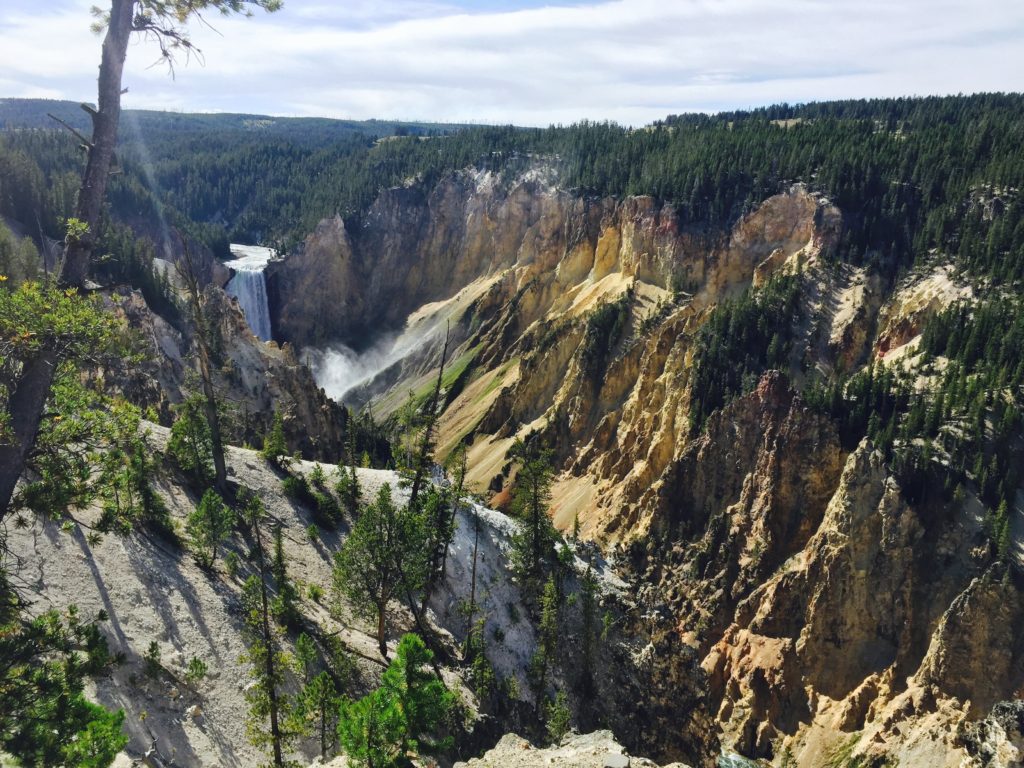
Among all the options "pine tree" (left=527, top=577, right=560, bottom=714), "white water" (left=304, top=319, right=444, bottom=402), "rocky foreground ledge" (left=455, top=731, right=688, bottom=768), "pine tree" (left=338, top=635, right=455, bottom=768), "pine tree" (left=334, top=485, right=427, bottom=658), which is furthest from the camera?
"white water" (left=304, top=319, right=444, bottom=402)

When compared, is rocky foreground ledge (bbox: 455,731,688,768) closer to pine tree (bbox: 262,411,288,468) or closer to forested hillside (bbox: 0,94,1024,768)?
forested hillside (bbox: 0,94,1024,768)

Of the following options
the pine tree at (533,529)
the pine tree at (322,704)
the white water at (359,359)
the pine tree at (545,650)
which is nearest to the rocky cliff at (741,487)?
the white water at (359,359)

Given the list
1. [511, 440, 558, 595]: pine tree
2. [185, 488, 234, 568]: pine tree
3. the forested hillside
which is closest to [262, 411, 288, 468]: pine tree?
the forested hillside

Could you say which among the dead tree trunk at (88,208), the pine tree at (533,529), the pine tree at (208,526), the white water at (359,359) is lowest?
the white water at (359,359)

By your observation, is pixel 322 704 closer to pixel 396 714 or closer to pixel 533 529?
pixel 396 714

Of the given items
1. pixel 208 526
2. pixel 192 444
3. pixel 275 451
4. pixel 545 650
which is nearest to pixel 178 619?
pixel 208 526

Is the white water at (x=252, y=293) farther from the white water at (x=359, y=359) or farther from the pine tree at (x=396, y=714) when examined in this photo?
the pine tree at (x=396, y=714)

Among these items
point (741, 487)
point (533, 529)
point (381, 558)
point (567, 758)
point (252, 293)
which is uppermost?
point (381, 558)

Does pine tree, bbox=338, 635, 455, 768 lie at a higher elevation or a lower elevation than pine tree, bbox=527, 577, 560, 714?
higher

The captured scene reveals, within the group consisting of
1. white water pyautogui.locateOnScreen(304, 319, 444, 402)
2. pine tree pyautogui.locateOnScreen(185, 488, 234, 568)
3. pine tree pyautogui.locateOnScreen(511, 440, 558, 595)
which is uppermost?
pine tree pyautogui.locateOnScreen(185, 488, 234, 568)

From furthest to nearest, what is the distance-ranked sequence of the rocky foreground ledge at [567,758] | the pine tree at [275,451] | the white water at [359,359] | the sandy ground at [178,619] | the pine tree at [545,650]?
the white water at [359,359]
the pine tree at [275,451]
the pine tree at [545,650]
the sandy ground at [178,619]
the rocky foreground ledge at [567,758]

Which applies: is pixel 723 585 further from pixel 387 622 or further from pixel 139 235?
pixel 139 235

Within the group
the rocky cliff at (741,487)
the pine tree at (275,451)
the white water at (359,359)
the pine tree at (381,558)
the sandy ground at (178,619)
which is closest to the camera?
the sandy ground at (178,619)

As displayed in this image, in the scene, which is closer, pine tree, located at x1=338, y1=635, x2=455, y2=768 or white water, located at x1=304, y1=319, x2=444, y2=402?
pine tree, located at x1=338, y1=635, x2=455, y2=768
